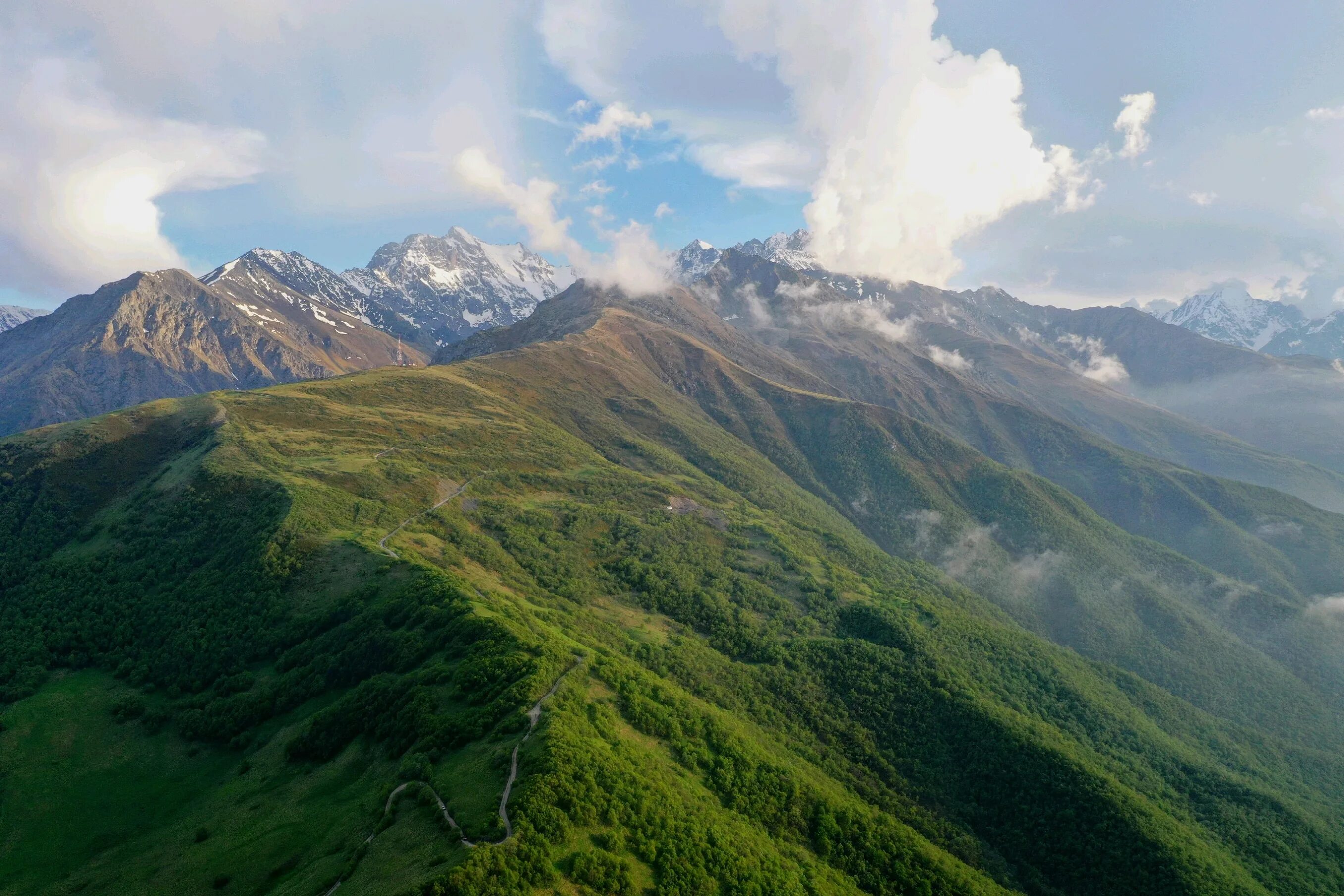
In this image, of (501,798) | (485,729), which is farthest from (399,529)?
(501,798)

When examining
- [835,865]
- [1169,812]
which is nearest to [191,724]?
[835,865]

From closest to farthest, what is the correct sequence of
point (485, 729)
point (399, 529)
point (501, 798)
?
point (501, 798), point (485, 729), point (399, 529)

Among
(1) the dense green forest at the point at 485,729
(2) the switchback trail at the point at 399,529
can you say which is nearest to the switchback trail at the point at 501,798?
(1) the dense green forest at the point at 485,729

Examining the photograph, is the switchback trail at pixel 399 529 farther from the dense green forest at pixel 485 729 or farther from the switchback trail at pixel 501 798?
the switchback trail at pixel 501 798

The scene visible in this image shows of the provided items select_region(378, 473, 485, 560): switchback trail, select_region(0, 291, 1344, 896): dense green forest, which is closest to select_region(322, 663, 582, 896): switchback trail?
select_region(0, 291, 1344, 896): dense green forest

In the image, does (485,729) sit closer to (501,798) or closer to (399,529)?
(501,798)

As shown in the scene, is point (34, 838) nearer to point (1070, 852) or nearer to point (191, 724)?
point (191, 724)

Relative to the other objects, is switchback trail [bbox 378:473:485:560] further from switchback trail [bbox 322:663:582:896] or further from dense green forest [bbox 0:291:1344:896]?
switchback trail [bbox 322:663:582:896]

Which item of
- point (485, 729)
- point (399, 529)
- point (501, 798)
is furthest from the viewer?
point (399, 529)
